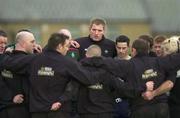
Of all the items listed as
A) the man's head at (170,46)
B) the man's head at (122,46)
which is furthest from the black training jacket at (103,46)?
the man's head at (170,46)

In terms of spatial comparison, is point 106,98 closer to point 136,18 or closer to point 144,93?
point 144,93

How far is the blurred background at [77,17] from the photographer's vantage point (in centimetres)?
6116

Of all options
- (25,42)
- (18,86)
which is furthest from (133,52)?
(18,86)

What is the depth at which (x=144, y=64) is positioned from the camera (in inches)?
408

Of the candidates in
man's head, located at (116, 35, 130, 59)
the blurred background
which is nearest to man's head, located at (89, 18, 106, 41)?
man's head, located at (116, 35, 130, 59)

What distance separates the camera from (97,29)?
1140cm

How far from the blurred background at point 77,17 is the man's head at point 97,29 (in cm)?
4588

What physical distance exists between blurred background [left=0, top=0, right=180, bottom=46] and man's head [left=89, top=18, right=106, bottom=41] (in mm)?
45882

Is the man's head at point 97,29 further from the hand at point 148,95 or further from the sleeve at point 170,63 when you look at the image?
the hand at point 148,95

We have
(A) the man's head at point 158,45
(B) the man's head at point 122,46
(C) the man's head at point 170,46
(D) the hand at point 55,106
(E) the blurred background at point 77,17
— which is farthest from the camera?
(E) the blurred background at point 77,17

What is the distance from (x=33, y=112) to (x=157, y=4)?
64.2m

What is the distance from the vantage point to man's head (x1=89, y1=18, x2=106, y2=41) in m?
11.3

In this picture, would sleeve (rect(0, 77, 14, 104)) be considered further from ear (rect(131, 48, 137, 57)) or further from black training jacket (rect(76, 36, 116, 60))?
ear (rect(131, 48, 137, 57))

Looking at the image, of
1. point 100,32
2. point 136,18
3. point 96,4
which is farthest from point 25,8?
point 100,32
